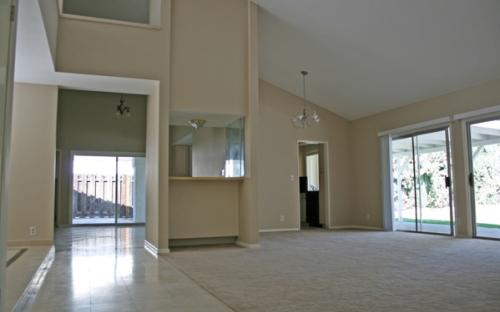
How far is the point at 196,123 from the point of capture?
6.48 metres

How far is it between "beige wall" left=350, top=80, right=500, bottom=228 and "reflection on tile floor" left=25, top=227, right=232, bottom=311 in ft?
17.6

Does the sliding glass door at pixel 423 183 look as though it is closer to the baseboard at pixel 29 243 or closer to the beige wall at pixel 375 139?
the beige wall at pixel 375 139

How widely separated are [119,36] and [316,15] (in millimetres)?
2893

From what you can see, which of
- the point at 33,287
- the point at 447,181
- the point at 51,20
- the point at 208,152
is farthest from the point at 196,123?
the point at 447,181

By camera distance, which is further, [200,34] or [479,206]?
[479,206]

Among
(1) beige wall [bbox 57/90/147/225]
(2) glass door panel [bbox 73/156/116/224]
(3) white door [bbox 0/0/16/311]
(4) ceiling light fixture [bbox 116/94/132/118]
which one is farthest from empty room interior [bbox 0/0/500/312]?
(2) glass door panel [bbox 73/156/116/224]

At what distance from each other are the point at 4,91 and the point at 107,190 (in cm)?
989

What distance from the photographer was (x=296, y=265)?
4.50 metres

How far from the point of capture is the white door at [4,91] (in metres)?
2.13

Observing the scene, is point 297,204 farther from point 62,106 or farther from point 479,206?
point 62,106

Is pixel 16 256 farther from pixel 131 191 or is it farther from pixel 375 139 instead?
pixel 375 139

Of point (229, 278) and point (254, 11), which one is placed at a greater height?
point (254, 11)

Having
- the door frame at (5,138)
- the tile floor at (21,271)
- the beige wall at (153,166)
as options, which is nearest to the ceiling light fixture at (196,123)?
the beige wall at (153,166)

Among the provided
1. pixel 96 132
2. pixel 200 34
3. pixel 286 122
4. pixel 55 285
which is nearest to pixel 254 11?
pixel 200 34
